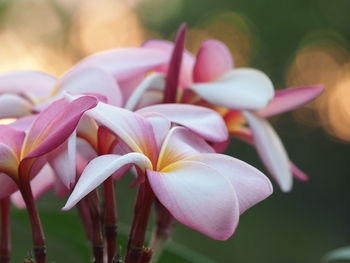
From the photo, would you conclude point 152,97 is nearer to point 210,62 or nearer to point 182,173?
point 210,62

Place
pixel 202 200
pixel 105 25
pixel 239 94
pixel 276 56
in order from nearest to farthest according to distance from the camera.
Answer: pixel 202 200 → pixel 239 94 → pixel 276 56 → pixel 105 25

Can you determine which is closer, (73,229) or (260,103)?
(260,103)

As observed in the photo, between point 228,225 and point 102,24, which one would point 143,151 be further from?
point 102,24

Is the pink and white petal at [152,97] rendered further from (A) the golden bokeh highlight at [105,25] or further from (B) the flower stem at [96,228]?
(A) the golden bokeh highlight at [105,25]

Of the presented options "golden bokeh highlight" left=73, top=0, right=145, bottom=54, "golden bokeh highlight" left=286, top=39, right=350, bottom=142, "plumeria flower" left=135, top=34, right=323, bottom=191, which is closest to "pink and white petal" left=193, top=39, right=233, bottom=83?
"plumeria flower" left=135, top=34, right=323, bottom=191

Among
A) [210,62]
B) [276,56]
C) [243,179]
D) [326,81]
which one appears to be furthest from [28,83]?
[326,81]

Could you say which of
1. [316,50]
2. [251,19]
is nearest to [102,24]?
[251,19]
